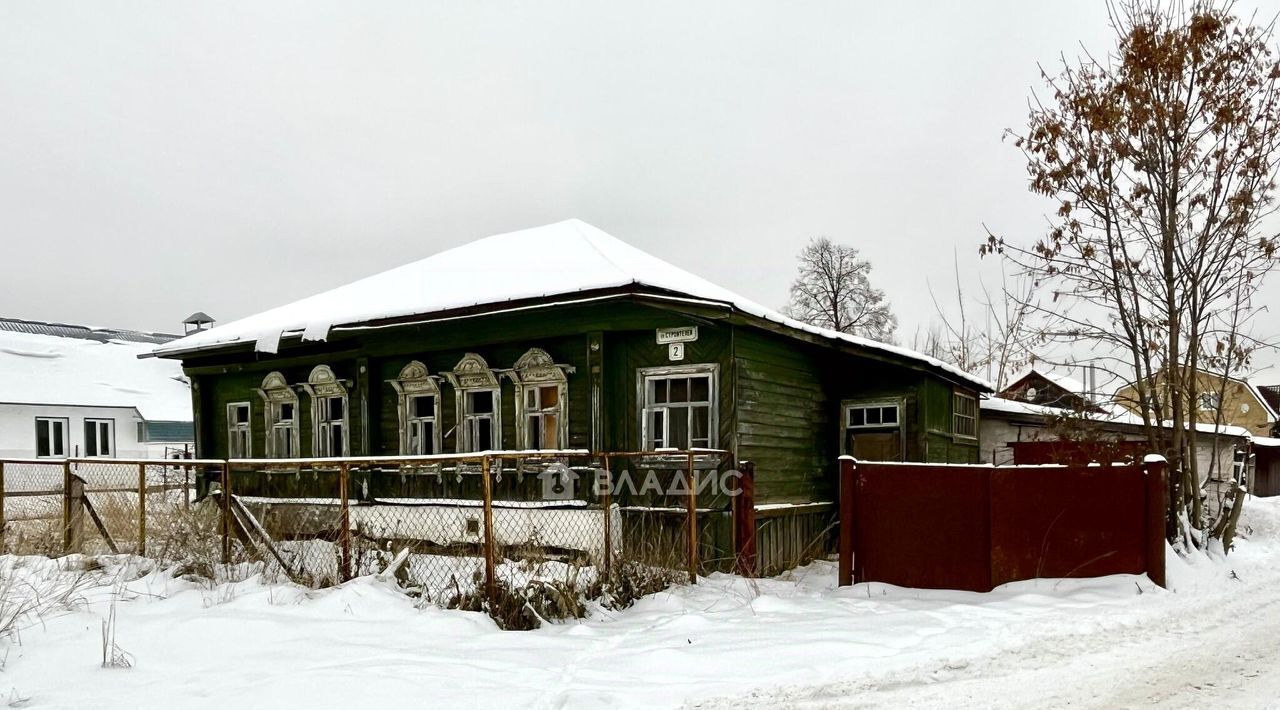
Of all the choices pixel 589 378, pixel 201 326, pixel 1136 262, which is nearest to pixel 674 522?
pixel 589 378

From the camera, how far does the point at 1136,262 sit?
39.2 feet

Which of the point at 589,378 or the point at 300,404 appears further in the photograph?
the point at 300,404

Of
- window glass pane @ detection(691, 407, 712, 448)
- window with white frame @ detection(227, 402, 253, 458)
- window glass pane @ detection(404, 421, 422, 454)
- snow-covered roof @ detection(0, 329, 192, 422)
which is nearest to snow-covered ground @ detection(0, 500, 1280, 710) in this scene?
window glass pane @ detection(691, 407, 712, 448)

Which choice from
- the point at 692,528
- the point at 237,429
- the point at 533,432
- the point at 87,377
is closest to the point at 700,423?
the point at 692,528

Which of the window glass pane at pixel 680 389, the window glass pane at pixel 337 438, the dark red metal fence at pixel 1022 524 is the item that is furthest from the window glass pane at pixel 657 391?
the window glass pane at pixel 337 438

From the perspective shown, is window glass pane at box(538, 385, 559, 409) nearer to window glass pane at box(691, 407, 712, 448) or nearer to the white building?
window glass pane at box(691, 407, 712, 448)

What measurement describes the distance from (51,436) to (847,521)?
95.5 feet

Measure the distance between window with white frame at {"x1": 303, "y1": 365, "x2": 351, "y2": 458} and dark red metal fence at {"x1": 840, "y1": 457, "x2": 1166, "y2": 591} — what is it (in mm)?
9479

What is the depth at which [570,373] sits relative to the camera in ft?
38.4

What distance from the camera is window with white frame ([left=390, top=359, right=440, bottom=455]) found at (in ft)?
43.4

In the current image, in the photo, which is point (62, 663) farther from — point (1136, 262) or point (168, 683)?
point (1136, 262)

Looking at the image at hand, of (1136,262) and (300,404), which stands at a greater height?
(1136,262)

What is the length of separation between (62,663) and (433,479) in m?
6.88

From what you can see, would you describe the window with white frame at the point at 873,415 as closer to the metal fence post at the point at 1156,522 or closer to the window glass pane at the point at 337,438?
the metal fence post at the point at 1156,522
